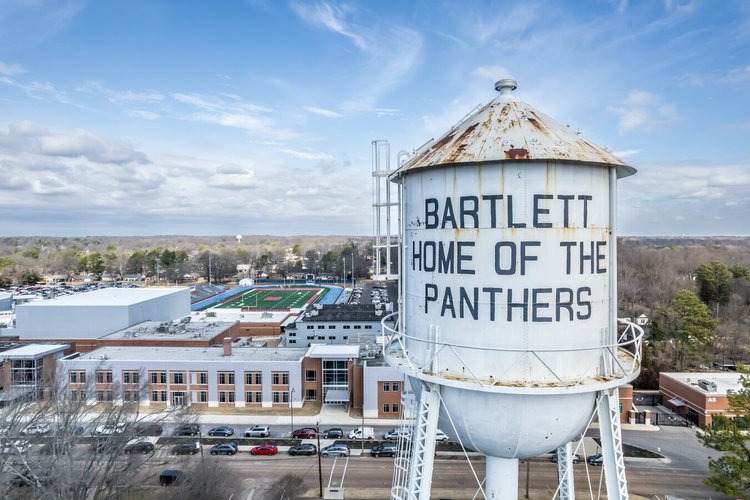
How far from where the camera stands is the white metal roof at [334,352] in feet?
104

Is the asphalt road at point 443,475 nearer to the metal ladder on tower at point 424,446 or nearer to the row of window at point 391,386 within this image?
the row of window at point 391,386

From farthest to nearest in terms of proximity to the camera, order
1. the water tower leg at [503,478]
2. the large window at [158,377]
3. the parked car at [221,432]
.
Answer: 1. the large window at [158,377]
2. the parked car at [221,432]
3. the water tower leg at [503,478]

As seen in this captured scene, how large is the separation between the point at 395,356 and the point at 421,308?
4.83 feet

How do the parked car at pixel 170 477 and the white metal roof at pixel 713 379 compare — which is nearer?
the parked car at pixel 170 477

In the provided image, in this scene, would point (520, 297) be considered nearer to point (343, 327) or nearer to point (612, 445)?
point (612, 445)

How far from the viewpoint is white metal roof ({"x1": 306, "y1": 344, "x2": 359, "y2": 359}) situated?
31.6 meters

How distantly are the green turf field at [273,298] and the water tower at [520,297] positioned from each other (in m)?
59.8

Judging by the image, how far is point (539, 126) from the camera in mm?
9047

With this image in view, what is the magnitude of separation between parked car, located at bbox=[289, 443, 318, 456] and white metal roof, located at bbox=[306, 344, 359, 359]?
24.3ft

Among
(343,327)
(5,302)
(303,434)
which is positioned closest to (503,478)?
(303,434)

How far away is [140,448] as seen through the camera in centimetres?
2378

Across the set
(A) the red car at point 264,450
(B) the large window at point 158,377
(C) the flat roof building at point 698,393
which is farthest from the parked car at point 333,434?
(C) the flat roof building at point 698,393

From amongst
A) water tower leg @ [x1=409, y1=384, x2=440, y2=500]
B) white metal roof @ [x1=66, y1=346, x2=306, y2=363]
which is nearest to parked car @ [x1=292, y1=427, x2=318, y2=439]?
white metal roof @ [x1=66, y1=346, x2=306, y2=363]

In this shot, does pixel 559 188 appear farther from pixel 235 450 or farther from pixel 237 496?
pixel 235 450
